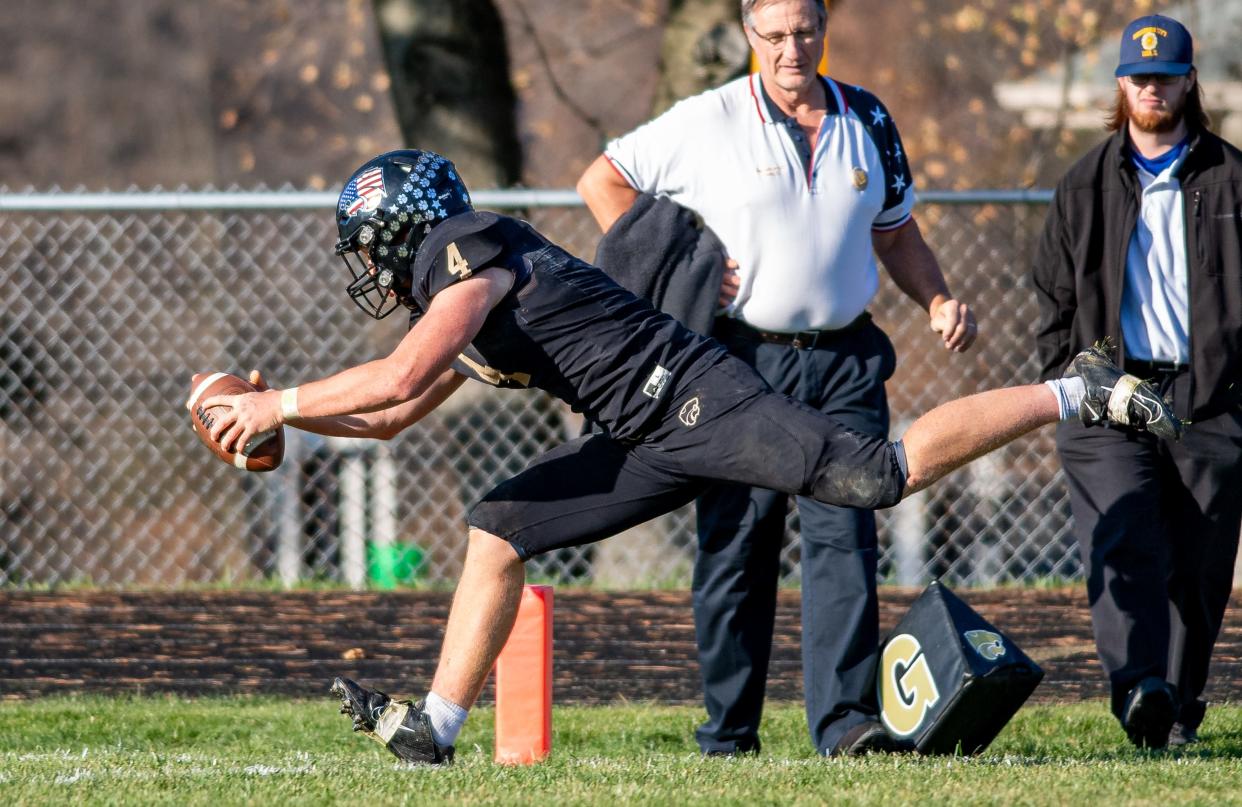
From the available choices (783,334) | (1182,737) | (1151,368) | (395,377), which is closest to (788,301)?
(783,334)

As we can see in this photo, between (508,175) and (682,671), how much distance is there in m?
5.49

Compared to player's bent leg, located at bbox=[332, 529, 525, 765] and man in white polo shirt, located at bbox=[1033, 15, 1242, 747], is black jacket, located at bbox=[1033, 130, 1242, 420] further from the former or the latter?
player's bent leg, located at bbox=[332, 529, 525, 765]

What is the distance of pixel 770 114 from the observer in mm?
5680

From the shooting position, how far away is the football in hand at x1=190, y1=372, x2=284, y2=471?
15.8ft

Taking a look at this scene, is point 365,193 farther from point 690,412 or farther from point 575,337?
point 690,412

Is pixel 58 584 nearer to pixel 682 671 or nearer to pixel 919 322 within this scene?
pixel 682 671

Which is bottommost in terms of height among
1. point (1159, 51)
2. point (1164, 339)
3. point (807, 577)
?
point (807, 577)

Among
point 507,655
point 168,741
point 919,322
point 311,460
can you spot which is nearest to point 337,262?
point 311,460

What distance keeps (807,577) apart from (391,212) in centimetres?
181

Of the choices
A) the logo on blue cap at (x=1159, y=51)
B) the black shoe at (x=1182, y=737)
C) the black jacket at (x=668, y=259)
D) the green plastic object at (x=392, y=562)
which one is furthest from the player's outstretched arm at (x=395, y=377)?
the green plastic object at (x=392, y=562)

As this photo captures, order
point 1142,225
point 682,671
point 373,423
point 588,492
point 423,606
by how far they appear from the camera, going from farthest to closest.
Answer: point 423,606 → point 682,671 → point 1142,225 → point 373,423 → point 588,492

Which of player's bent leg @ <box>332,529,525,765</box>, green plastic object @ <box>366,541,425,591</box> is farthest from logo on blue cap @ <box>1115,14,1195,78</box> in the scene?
green plastic object @ <box>366,541,425,591</box>

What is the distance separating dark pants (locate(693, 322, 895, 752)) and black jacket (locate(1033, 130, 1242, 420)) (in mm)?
705

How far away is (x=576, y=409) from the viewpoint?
5.00 meters
